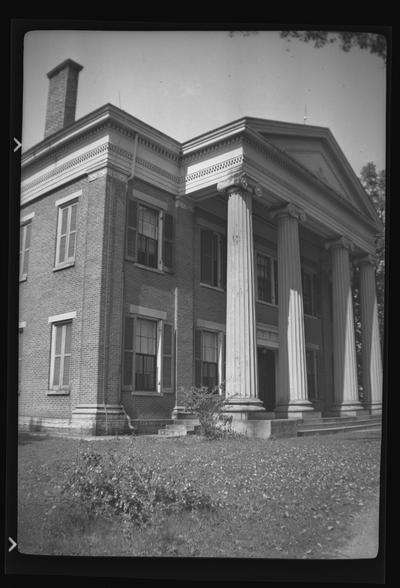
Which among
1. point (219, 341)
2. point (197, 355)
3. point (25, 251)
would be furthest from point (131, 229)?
point (219, 341)

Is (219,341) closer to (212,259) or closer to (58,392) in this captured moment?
(212,259)

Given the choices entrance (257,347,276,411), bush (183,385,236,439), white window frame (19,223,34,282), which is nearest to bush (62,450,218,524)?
bush (183,385,236,439)

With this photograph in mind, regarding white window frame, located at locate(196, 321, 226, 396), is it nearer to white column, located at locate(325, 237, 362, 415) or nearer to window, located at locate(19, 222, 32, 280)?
white column, located at locate(325, 237, 362, 415)

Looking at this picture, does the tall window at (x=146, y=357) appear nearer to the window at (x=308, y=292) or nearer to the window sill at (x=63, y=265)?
the window sill at (x=63, y=265)

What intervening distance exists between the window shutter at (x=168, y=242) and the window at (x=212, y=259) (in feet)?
1.95

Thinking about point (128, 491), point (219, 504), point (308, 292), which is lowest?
point (219, 504)

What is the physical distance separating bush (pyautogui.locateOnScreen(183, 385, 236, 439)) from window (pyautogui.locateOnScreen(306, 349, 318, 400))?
7.25ft

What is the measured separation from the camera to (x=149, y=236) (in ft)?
27.5

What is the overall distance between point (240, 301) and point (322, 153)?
361cm

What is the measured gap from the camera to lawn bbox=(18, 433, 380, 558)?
528cm

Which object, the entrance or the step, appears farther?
the entrance

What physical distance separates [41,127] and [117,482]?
430 cm

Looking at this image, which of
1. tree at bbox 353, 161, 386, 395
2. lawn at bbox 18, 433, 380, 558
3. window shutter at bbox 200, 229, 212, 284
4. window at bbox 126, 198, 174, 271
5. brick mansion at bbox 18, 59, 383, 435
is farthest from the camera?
window shutter at bbox 200, 229, 212, 284

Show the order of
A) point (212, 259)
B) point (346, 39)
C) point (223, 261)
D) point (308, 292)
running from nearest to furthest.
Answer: point (346, 39)
point (212, 259)
point (223, 261)
point (308, 292)
